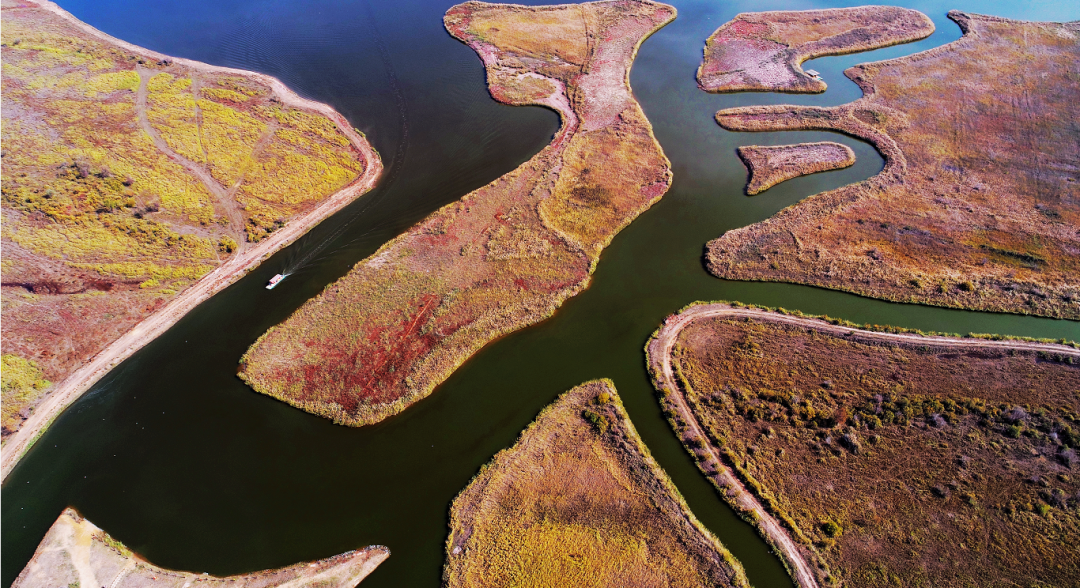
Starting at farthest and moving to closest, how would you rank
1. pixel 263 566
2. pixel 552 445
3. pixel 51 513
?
pixel 552 445
pixel 51 513
pixel 263 566

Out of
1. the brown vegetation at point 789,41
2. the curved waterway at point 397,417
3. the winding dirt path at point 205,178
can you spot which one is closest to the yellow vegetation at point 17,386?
the curved waterway at point 397,417

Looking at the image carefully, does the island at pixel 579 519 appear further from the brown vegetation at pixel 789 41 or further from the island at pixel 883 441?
the brown vegetation at pixel 789 41

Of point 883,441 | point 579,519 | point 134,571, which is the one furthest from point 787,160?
point 134,571

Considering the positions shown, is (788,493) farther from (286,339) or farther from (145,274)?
(145,274)

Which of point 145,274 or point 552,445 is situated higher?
point 145,274

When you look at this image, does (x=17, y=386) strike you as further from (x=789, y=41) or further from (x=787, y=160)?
(x=789, y=41)

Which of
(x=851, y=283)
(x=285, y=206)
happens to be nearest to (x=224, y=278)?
(x=285, y=206)
